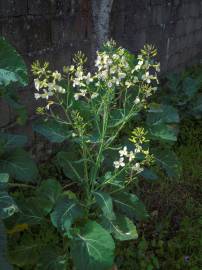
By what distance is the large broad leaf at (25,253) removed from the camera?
2.16 m

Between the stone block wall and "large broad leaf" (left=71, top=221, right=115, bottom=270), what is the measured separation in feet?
4.10

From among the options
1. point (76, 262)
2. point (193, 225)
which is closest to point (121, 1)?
point (193, 225)

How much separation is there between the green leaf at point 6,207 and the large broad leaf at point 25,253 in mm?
461

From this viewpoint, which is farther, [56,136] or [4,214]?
[56,136]

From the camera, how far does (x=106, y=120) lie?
211 centimetres

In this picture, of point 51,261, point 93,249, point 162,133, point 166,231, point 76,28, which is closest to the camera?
point 93,249

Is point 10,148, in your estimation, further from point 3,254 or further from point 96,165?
point 3,254

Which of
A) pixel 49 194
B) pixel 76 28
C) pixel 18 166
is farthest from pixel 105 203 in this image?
pixel 76 28

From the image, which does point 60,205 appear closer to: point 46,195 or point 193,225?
point 46,195

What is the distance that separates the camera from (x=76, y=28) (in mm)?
3545

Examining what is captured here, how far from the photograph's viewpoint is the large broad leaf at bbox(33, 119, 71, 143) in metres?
2.26

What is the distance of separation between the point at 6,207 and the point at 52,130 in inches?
Answer: 23.8

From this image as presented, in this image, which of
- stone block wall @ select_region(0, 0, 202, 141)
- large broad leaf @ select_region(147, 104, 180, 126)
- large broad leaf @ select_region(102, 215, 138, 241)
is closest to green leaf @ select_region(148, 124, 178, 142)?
large broad leaf @ select_region(147, 104, 180, 126)

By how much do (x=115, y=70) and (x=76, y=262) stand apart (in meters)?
0.87
